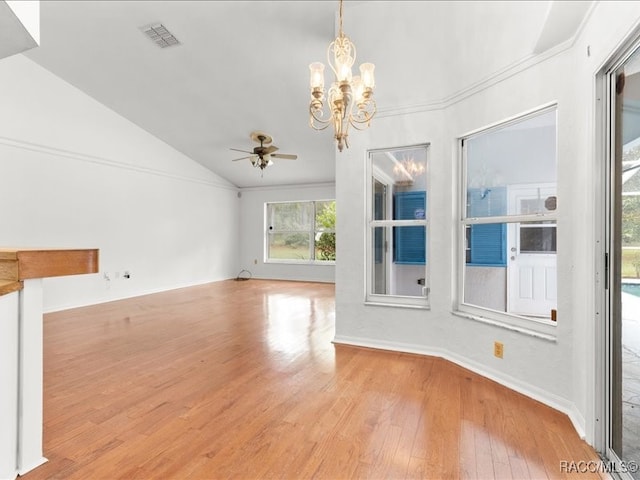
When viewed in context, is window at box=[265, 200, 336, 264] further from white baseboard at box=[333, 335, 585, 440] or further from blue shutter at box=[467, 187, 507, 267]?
blue shutter at box=[467, 187, 507, 267]

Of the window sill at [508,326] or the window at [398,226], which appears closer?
the window sill at [508,326]

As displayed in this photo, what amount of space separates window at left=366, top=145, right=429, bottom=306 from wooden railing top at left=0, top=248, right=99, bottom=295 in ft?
8.21

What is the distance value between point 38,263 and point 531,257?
3.06 m

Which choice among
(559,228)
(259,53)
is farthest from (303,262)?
(559,228)

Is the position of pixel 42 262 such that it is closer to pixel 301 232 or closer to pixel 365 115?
pixel 365 115

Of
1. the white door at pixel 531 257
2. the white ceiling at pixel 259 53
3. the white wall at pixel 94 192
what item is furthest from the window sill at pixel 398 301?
the white wall at pixel 94 192

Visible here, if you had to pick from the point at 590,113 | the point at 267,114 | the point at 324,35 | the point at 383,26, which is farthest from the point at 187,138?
the point at 590,113

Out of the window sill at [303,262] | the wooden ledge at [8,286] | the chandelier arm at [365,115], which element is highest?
the chandelier arm at [365,115]

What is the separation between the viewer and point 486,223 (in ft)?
9.41

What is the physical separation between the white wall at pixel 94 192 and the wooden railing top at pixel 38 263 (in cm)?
424

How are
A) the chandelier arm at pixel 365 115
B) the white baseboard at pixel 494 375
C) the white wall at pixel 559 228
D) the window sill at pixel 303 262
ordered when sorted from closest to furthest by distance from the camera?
1. the white wall at pixel 559 228
2. the white baseboard at pixel 494 375
3. the chandelier arm at pixel 365 115
4. the window sill at pixel 303 262

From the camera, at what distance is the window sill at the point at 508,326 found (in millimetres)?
2321

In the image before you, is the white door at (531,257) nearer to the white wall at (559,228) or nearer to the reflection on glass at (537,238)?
the reflection on glass at (537,238)

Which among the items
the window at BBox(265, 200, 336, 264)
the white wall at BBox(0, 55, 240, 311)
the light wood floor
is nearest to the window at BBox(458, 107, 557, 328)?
the light wood floor
